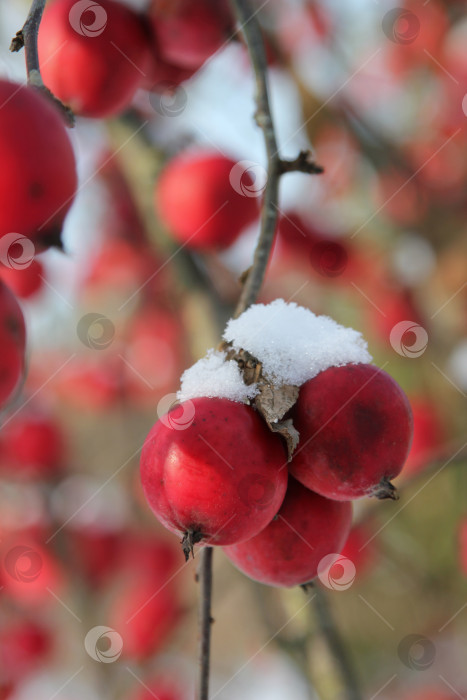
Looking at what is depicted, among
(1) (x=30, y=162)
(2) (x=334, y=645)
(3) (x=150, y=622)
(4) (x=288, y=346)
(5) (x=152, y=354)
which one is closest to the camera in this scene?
(1) (x=30, y=162)

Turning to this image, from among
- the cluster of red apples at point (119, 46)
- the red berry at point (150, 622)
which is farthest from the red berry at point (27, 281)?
the red berry at point (150, 622)

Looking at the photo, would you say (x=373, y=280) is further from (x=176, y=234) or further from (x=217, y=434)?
(x=217, y=434)

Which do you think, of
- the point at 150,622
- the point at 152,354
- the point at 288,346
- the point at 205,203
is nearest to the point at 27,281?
the point at 205,203

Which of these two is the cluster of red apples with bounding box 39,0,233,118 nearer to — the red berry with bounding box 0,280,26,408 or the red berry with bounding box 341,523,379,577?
the red berry with bounding box 0,280,26,408

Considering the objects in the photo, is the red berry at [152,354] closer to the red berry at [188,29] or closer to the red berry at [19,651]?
the red berry at [19,651]

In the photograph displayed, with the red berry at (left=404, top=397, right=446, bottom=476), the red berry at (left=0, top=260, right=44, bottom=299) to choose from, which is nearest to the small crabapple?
the red berry at (left=404, top=397, right=446, bottom=476)

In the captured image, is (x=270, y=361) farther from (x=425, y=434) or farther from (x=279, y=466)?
(x=425, y=434)
